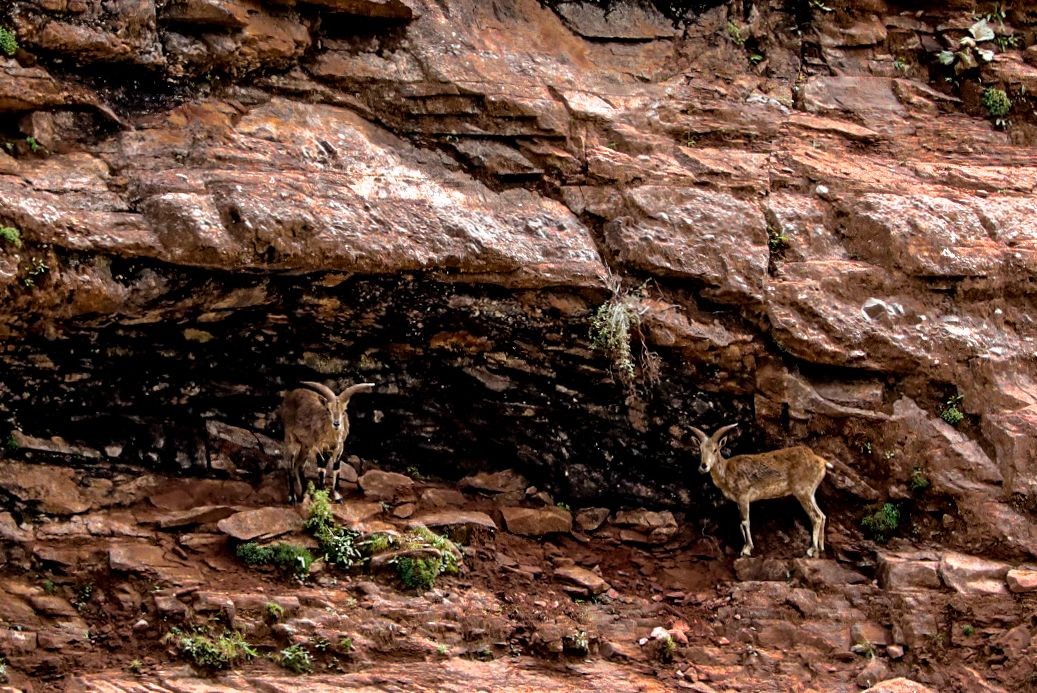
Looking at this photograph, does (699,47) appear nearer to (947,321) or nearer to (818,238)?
(818,238)

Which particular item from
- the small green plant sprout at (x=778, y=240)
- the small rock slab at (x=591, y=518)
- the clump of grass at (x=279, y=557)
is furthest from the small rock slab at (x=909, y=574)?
the clump of grass at (x=279, y=557)

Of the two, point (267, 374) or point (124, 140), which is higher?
point (124, 140)

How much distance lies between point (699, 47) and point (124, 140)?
6991 mm

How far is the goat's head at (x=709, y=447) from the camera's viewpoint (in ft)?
41.7

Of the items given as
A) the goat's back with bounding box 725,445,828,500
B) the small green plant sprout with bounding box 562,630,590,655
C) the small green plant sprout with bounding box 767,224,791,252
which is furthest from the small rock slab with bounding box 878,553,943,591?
the small green plant sprout with bounding box 767,224,791,252

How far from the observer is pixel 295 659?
33.4 feet

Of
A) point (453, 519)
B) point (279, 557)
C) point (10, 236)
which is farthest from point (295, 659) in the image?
point (10, 236)

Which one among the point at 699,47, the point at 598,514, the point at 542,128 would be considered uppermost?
the point at 699,47

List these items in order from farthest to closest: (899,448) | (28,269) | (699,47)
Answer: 1. (699,47)
2. (899,448)
3. (28,269)

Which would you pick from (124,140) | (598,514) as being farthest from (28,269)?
(598,514)

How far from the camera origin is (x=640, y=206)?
1301 centimetres

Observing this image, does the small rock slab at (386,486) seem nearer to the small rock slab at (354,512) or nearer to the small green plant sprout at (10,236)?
the small rock slab at (354,512)

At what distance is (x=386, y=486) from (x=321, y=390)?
1322mm

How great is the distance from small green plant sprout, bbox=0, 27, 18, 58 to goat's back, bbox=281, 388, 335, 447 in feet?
14.2
